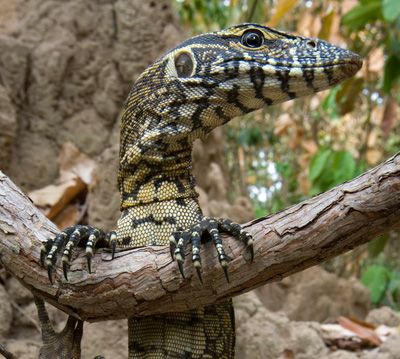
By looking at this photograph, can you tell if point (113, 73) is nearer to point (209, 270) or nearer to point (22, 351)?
point (22, 351)

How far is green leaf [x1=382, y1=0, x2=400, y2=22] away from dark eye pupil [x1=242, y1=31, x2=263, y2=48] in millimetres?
1925

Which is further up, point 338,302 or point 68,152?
point 68,152

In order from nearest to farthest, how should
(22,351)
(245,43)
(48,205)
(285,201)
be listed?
(245,43)
(22,351)
(48,205)
(285,201)

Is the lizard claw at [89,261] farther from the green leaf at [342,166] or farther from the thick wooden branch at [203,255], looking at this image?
the green leaf at [342,166]

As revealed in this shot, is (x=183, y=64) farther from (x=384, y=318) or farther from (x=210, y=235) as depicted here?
(x=384, y=318)

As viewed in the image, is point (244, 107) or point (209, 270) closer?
point (209, 270)

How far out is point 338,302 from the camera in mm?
6699

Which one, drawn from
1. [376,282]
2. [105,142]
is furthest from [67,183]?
[376,282]

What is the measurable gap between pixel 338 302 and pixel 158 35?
3480 millimetres

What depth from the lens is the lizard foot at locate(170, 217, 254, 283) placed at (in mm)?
2441

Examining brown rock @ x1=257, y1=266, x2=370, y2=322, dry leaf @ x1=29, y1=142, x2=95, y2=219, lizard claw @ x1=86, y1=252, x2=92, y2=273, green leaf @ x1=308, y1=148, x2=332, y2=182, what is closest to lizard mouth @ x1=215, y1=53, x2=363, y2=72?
lizard claw @ x1=86, y1=252, x2=92, y2=273

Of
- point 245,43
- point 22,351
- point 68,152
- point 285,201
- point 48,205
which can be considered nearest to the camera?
point 245,43

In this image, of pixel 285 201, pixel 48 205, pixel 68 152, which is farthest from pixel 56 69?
pixel 285 201

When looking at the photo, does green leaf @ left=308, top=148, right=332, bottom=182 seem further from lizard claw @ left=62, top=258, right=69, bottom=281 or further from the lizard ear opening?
lizard claw @ left=62, top=258, right=69, bottom=281
